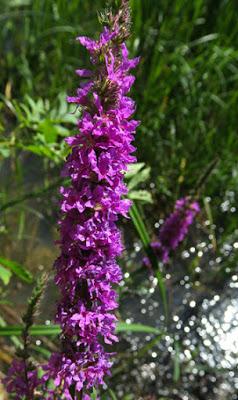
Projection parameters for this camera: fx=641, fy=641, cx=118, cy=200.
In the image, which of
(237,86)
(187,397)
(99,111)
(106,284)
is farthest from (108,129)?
(237,86)

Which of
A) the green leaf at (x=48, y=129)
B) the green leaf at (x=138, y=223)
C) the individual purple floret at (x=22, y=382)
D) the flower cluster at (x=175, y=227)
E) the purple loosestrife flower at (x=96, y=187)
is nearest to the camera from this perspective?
the purple loosestrife flower at (x=96, y=187)

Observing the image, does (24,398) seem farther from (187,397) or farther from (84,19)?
(84,19)

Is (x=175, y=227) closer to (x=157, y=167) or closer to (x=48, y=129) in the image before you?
(x=48, y=129)

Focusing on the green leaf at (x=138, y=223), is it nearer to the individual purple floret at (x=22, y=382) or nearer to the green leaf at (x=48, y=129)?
the green leaf at (x=48, y=129)

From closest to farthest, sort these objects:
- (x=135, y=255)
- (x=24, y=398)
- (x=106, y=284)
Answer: (x=106, y=284)
(x=24, y=398)
(x=135, y=255)

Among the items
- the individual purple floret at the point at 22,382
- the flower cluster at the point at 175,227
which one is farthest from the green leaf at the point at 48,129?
the individual purple floret at the point at 22,382
